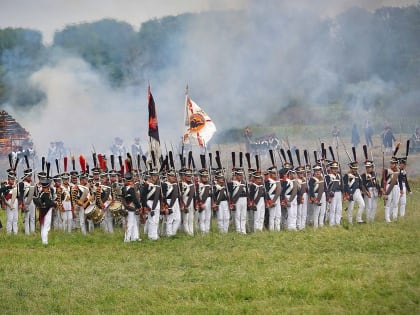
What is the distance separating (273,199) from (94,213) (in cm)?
523

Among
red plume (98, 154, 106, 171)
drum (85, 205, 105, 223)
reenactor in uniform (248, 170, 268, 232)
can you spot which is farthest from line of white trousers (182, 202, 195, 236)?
red plume (98, 154, 106, 171)

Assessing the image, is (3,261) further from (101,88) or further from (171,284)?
(101,88)

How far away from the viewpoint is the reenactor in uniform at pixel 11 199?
22141mm

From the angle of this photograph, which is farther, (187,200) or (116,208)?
(116,208)

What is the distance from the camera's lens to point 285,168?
73.7ft

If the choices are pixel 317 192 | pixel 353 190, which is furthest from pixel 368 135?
pixel 317 192

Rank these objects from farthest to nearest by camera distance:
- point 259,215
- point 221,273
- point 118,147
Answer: point 118,147 < point 259,215 < point 221,273

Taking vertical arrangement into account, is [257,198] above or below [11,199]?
below

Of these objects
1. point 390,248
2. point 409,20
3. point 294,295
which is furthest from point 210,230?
point 409,20

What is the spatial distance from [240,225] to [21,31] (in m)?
23.3

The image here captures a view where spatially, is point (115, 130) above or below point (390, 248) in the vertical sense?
above

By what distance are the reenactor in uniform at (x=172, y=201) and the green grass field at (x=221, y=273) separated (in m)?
0.71

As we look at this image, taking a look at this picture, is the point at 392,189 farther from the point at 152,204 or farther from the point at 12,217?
the point at 12,217

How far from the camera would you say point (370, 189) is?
22.7 m
